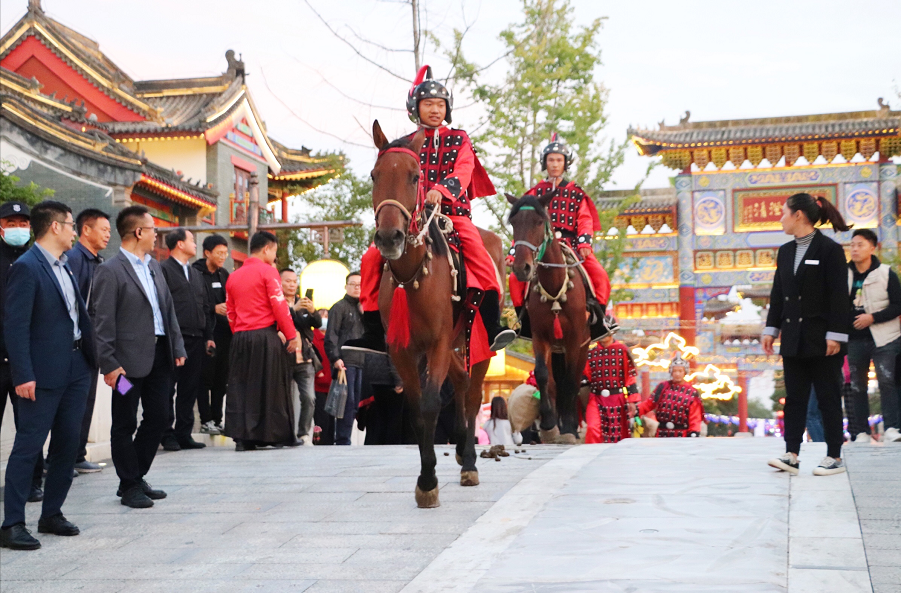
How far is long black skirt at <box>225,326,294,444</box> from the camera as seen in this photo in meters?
9.23

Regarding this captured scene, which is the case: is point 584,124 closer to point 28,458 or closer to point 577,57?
point 577,57

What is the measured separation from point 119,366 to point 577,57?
16.0 metres

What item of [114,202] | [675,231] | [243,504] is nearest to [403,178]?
[243,504]

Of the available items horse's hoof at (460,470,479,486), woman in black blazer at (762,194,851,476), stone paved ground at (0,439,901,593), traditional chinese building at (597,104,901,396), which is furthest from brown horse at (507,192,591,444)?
traditional chinese building at (597,104,901,396)

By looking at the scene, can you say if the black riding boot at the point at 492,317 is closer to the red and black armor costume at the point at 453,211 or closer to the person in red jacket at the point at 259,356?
the red and black armor costume at the point at 453,211

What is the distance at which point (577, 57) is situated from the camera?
20406mm

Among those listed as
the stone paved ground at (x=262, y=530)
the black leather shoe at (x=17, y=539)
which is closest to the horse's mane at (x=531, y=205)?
the stone paved ground at (x=262, y=530)

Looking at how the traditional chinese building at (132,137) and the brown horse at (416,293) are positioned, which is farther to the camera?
the traditional chinese building at (132,137)

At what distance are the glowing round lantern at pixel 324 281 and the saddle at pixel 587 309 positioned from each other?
20.0 feet

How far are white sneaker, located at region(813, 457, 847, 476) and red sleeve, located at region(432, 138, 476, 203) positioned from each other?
9.80 ft

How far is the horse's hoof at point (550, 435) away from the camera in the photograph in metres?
9.59

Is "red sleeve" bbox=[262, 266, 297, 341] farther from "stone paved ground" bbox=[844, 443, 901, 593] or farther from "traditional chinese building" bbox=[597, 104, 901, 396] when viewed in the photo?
"traditional chinese building" bbox=[597, 104, 901, 396]

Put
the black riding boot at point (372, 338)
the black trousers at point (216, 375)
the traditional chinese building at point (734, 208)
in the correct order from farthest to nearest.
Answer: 1. the traditional chinese building at point (734, 208)
2. the black trousers at point (216, 375)
3. the black riding boot at point (372, 338)

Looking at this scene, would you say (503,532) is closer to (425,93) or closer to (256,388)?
(425,93)
